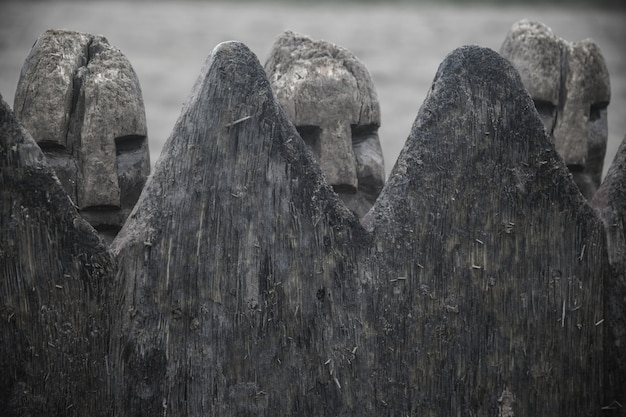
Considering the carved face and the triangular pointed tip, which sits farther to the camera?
the carved face

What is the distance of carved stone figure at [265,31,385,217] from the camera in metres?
2.42

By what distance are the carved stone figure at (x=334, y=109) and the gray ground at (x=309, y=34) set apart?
2965 millimetres

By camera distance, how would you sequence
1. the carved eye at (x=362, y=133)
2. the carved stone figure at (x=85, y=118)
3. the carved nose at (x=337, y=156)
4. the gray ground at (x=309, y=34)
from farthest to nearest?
the gray ground at (x=309, y=34), the carved eye at (x=362, y=133), the carved nose at (x=337, y=156), the carved stone figure at (x=85, y=118)

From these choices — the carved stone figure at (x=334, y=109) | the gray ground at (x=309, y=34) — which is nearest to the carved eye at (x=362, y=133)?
the carved stone figure at (x=334, y=109)

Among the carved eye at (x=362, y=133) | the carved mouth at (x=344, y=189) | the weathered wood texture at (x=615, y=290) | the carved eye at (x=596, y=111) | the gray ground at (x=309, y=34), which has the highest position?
the gray ground at (x=309, y=34)

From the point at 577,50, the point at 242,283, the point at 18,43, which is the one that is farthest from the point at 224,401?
the point at 18,43

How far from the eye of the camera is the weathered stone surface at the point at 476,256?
2283 millimetres

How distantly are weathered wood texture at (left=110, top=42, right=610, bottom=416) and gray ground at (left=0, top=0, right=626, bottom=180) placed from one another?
3.13 meters

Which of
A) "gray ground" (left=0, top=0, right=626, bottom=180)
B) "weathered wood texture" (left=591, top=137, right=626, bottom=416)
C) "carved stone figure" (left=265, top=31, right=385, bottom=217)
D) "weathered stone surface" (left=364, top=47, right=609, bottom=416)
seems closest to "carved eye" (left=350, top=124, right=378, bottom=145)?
"carved stone figure" (left=265, top=31, right=385, bottom=217)

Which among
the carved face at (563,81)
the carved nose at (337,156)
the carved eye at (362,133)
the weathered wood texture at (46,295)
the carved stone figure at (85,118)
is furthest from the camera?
the carved face at (563,81)

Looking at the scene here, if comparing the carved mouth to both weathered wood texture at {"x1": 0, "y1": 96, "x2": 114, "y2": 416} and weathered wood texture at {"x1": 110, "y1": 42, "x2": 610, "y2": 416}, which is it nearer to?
weathered wood texture at {"x1": 110, "y1": 42, "x2": 610, "y2": 416}

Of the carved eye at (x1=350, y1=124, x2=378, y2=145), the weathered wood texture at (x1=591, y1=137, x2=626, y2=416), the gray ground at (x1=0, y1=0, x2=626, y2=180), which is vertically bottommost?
the weathered wood texture at (x1=591, y1=137, x2=626, y2=416)

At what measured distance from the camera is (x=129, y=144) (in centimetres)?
239

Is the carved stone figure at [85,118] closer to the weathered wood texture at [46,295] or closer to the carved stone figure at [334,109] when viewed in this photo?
the weathered wood texture at [46,295]
